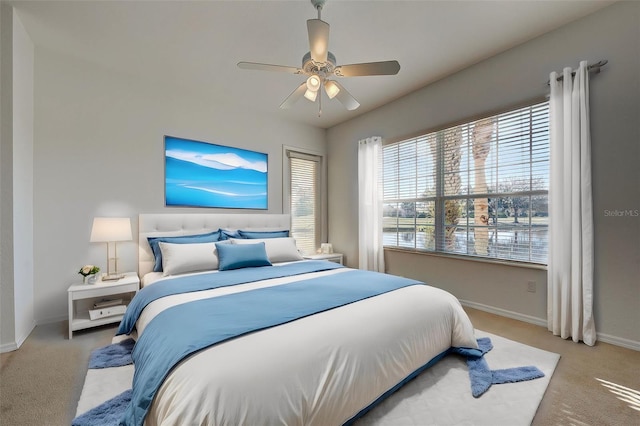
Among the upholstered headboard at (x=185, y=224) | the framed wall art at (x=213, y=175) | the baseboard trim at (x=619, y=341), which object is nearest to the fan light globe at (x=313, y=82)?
the framed wall art at (x=213, y=175)

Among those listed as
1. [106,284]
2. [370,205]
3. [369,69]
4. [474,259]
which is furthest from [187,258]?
[474,259]

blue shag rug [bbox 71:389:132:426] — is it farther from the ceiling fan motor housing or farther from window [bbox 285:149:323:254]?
window [bbox 285:149:323:254]

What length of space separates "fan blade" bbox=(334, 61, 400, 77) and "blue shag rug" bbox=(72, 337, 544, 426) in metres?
2.21

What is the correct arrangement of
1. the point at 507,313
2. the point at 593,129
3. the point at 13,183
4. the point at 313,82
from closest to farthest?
the point at 313,82 → the point at 13,183 → the point at 593,129 → the point at 507,313

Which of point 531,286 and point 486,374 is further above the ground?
point 531,286

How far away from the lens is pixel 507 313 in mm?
3004

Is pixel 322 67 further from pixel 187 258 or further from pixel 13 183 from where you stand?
pixel 13 183

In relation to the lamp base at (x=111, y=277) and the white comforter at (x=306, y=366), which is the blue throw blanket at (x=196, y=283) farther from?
the lamp base at (x=111, y=277)

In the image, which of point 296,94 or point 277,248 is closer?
point 296,94

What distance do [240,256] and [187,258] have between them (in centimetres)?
52

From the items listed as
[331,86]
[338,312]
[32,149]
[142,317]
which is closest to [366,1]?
[331,86]

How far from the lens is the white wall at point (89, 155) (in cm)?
288

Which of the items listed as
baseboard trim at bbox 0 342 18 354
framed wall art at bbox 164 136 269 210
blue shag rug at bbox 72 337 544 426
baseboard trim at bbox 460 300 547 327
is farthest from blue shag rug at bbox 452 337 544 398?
baseboard trim at bbox 0 342 18 354

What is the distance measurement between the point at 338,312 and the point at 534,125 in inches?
110
